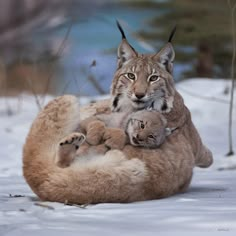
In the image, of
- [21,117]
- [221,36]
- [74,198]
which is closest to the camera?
[74,198]

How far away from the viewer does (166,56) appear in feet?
15.6

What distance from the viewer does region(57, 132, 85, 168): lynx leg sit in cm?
404

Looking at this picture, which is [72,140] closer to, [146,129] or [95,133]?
[95,133]

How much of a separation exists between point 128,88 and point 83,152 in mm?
621

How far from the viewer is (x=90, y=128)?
4.32 meters

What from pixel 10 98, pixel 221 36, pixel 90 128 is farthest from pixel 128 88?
pixel 221 36

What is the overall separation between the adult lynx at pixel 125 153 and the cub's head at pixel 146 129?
47mm

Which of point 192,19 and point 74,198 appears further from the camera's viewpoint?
point 192,19

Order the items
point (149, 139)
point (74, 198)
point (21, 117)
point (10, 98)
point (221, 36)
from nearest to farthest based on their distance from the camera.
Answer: point (74, 198) < point (149, 139) < point (21, 117) < point (10, 98) < point (221, 36)

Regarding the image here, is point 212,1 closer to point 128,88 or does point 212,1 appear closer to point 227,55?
point 227,55

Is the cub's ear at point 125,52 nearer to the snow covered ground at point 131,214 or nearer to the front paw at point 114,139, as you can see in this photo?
the front paw at point 114,139

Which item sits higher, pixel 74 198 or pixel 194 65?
pixel 74 198

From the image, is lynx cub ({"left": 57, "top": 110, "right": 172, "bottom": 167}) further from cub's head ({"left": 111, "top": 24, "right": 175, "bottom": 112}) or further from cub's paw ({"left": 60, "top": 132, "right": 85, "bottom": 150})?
cub's head ({"left": 111, "top": 24, "right": 175, "bottom": 112})

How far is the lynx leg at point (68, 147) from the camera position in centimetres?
404
